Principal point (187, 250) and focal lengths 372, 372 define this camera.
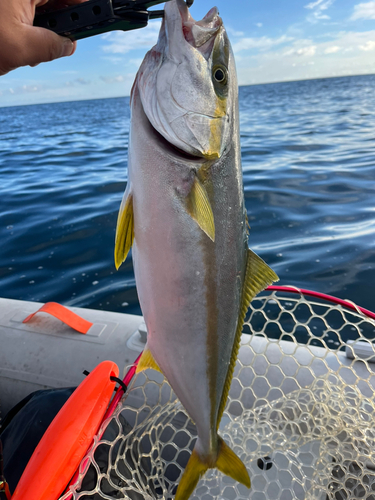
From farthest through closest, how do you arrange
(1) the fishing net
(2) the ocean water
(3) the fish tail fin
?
(2) the ocean water, (1) the fishing net, (3) the fish tail fin

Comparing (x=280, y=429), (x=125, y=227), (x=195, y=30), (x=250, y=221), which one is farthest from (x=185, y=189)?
(x=250, y=221)

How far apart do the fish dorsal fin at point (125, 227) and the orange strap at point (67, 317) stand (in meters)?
1.69

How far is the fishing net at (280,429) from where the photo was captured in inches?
85.0

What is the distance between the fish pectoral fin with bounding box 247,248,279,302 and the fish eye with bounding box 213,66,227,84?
27.4 inches

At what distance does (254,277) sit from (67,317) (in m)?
1.88

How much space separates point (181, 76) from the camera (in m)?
1.33

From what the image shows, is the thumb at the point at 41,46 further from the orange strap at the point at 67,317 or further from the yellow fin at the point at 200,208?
Result: the orange strap at the point at 67,317

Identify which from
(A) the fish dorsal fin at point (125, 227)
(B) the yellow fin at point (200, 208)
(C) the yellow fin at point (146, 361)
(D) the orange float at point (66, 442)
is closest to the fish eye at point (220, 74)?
(B) the yellow fin at point (200, 208)

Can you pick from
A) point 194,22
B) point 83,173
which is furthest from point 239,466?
point 83,173

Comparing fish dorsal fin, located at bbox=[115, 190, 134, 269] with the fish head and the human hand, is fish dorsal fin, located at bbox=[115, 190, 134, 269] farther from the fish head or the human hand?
the human hand

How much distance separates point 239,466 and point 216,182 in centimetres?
133

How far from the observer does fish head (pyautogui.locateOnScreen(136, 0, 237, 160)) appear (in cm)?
133

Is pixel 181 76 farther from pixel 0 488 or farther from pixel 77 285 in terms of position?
pixel 77 285

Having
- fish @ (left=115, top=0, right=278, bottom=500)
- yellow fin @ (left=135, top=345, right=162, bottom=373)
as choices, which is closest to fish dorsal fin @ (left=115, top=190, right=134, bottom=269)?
fish @ (left=115, top=0, right=278, bottom=500)
